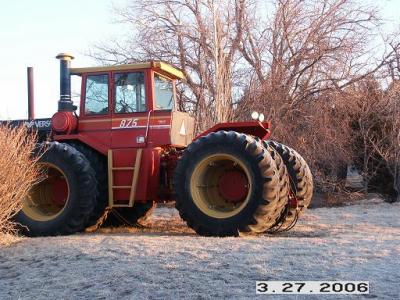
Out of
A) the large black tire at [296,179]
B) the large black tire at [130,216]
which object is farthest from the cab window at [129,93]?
the large black tire at [296,179]

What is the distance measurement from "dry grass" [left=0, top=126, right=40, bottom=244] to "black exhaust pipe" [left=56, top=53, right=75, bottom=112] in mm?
1418

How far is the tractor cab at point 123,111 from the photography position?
31.4ft

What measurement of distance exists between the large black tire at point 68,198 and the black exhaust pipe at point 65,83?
931mm

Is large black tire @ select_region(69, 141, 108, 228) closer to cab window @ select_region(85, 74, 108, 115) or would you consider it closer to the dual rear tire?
cab window @ select_region(85, 74, 108, 115)

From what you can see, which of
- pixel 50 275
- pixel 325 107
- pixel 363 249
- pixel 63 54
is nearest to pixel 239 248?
pixel 363 249

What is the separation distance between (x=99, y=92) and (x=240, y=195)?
3.11m

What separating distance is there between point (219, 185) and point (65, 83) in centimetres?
333

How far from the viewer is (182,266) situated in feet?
19.1

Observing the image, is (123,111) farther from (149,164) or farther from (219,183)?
(219,183)

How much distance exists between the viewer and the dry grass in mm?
8031

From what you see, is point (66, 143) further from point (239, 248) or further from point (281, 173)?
point (239, 248)

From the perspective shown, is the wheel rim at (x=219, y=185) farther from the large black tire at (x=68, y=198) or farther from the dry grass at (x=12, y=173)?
the dry grass at (x=12, y=173)

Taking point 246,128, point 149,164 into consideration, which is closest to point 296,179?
point 246,128

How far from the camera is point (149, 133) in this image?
9.56 meters
